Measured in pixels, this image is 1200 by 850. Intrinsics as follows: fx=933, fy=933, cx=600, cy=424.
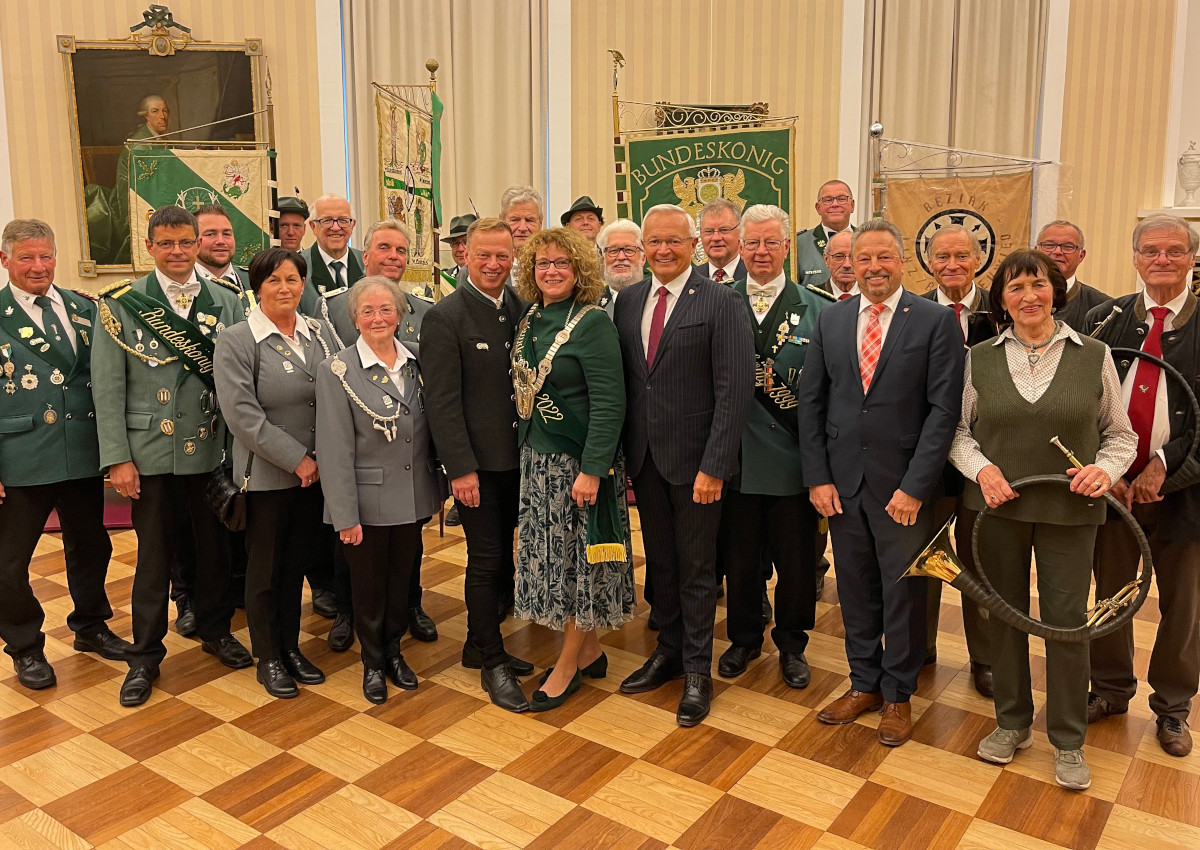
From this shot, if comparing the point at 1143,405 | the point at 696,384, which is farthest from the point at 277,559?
the point at 1143,405

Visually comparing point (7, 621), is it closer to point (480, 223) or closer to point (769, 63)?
point (480, 223)

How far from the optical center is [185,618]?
404cm

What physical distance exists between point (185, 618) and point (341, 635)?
0.76 m

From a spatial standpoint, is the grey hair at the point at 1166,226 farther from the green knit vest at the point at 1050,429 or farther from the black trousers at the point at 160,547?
the black trousers at the point at 160,547

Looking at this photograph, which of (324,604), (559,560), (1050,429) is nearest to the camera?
(1050,429)

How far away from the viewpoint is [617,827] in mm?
2596

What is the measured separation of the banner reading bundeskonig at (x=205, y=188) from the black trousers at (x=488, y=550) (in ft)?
13.6

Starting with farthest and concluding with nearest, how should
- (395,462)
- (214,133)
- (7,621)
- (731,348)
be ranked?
(214,133) < (7,621) < (395,462) < (731,348)

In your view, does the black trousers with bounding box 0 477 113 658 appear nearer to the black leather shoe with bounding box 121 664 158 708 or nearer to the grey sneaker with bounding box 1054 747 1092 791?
the black leather shoe with bounding box 121 664 158 708

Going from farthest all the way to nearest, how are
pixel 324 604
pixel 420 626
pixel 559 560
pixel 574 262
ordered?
pixel 324 604 < pixel 420 626 < pixel 559 560 < pixel 574 262

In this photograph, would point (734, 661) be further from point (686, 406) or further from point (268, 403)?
point (268, 403)

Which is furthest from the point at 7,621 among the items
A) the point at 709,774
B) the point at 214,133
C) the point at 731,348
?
the point at 214,133

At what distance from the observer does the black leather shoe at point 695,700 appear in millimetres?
3188

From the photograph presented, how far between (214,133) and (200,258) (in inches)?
→ 165
